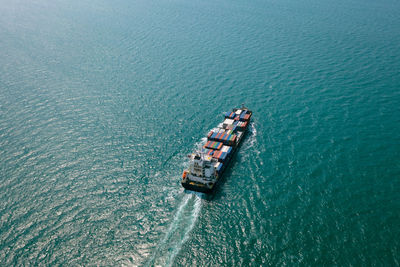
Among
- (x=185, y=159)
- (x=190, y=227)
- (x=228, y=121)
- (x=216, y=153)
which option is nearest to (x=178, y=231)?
(x=190, y=227)

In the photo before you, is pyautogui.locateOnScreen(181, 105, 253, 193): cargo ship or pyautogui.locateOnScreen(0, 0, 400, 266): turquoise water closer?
pyautogui.locateOnScreen(0, 0, 400, 266): turquoise water

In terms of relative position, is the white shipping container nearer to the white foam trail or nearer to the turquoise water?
the turquoise water

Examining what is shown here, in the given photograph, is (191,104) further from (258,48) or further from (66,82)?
(258,48)

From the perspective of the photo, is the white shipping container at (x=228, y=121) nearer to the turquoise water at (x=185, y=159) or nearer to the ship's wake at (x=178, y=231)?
the turquoise water at (x=185, y=159)

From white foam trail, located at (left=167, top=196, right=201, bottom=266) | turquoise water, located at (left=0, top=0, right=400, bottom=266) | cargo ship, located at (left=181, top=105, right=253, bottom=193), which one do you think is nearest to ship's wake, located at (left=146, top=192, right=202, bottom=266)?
white foam trail, located at (left=167, top=196, right=201, bottom=266)

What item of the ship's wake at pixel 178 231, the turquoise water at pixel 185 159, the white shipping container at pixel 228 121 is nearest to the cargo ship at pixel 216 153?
the white shipping container at pixel 228 121

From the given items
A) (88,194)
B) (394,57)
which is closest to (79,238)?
(88,194)

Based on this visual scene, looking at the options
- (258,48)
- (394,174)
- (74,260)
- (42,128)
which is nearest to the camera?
(74,260)

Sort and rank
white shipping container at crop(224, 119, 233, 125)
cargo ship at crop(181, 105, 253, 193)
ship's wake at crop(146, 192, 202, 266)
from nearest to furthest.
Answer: ship's wake at crop(146, 192, 202, 266), cargo ship at crop(181, 105, 253, 193), white shipping container at crop(224, 119, 233, 125)
